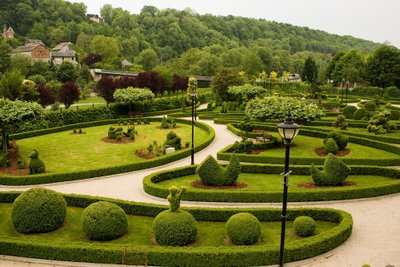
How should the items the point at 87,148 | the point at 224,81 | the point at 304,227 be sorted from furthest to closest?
the point at 224,81 → the point at 87,148 → the point at 304,227

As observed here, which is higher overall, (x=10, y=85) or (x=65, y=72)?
(x=65, y=72)

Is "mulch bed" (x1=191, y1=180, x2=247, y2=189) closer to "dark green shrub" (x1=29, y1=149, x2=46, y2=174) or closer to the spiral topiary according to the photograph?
the spiral topiary

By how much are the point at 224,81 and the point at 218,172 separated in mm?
41559

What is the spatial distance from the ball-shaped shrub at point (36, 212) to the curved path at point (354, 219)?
1583mm

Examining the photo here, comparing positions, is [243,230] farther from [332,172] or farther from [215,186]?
[332,172]

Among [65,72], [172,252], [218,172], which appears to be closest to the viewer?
[172,252]

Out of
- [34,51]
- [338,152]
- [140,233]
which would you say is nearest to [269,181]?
[338,152]

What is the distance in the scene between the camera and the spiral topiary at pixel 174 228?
547 inches

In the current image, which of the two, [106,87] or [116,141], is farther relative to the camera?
[106,87]

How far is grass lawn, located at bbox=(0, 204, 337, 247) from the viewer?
14.6 meters

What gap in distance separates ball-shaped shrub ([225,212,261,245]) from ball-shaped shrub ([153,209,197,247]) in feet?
4.34

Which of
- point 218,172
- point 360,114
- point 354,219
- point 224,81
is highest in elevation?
point 224,81

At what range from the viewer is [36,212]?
49.5ft

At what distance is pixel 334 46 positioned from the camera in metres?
190
